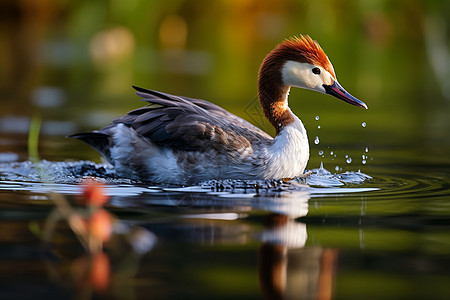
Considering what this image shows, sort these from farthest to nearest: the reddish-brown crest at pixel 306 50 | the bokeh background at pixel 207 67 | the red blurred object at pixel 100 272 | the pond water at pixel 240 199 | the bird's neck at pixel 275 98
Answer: the bokeh background at pixel 207 67, the bird's neck at pixel 275 98, the reddish-brown crest at pixel 306 50, the pond water at pixel 240 199, the red blurred object at pixel 100 272

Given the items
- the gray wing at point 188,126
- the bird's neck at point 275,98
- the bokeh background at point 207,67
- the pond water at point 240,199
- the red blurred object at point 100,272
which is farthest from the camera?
the bokeh background at point 207,67

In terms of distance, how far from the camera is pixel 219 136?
7.64m

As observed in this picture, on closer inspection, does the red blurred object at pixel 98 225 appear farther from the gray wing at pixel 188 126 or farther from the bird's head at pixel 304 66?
the bird's head at pixel 304 66

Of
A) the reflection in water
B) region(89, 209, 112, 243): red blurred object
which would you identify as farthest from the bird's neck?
region(89, 209, 112, 243): red blurred object

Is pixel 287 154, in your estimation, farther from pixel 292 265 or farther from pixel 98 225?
pixel 98 225

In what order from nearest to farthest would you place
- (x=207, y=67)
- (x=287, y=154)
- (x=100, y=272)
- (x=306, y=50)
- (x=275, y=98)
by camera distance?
(x=100, y=272) < (x=287, y=154) < (x=306, y=50) < (x=275, y=98) < (x=207, y=67)

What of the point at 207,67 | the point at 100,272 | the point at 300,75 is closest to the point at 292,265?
the point at 100,272

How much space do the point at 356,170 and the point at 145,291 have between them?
4.73 metres

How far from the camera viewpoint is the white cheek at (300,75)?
8.07 m

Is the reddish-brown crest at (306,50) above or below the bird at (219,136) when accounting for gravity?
above

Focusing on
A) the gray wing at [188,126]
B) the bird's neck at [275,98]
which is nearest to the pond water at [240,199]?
the gray wing at [188,126]

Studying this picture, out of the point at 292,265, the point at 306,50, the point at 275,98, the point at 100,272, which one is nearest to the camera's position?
the point at 100,272

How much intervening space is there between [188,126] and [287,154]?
0.96 metres

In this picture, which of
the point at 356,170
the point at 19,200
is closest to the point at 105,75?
the point at 356,170
